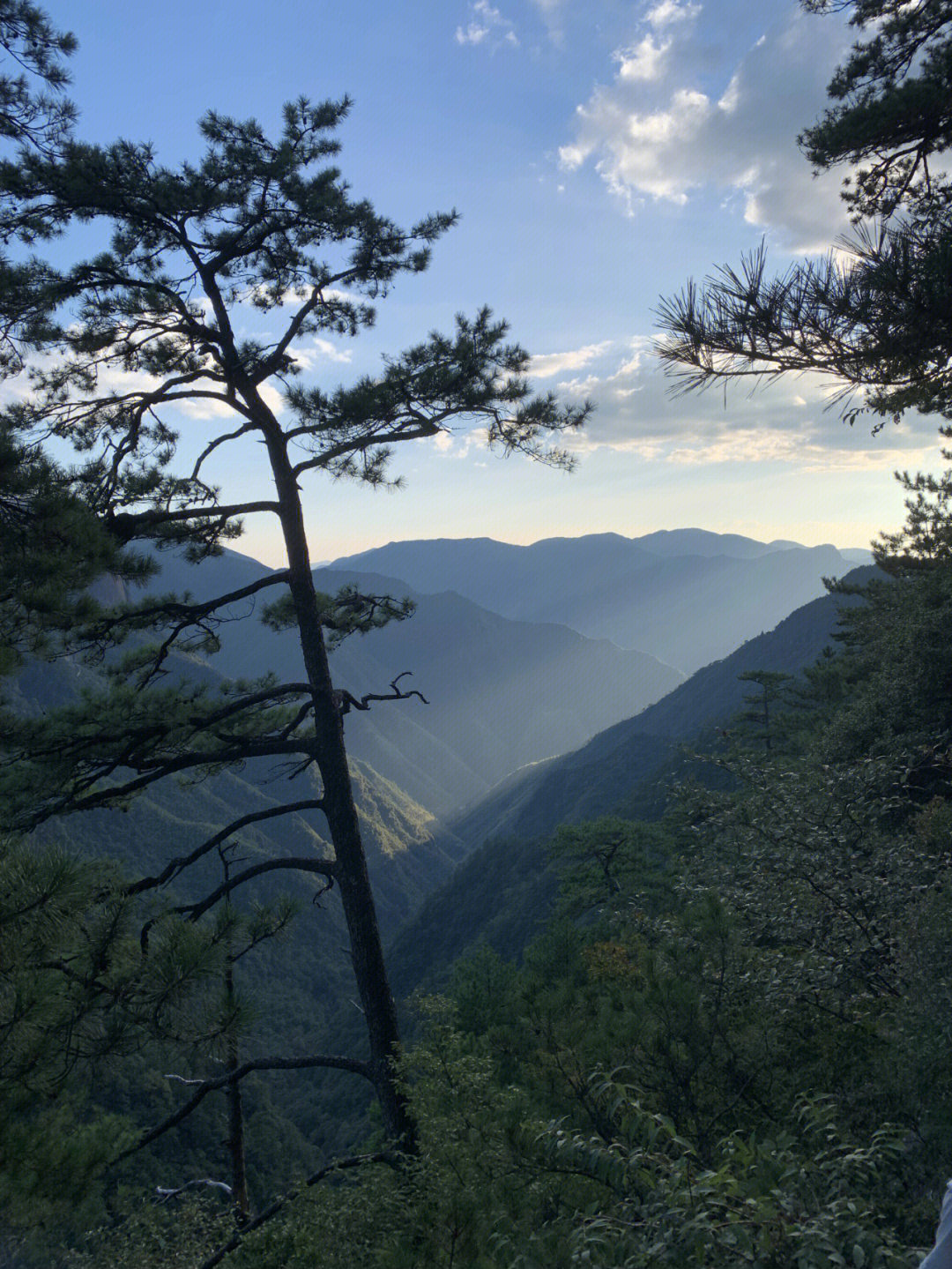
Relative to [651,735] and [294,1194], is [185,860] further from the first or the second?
[651,735]

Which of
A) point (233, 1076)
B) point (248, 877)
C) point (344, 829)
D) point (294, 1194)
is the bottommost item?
point (294, 1194)

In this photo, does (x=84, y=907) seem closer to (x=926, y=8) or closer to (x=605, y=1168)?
(x=605, y=1168)

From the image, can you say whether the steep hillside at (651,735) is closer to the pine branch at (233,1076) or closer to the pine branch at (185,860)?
the pine branch at (233,1076)

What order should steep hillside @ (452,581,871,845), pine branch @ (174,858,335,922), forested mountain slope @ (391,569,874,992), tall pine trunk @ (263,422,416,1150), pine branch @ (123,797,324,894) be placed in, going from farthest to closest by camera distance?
steep hillside @ (452,581,871,845)
forested mountain slope @ (391,569,874,992)
tall pine trunk @ (263,422,416,1150)
pine branch @ (174,858,335,922)
pine branch @ (123,797,324,894)

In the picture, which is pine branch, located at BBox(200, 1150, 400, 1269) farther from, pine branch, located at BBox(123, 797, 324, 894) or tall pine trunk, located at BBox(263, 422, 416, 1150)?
pine branch, located at BBox(123, 797, 324, 894)

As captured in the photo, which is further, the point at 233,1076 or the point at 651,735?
the point at 651,735

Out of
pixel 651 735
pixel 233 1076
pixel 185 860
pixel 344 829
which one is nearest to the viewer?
pixel 233 1076

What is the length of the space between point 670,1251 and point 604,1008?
3.49 m

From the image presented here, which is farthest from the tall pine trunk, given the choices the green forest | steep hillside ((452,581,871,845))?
steep hillside ((452,581,871,845))

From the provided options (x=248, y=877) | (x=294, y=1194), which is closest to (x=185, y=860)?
(x=248, y=877)

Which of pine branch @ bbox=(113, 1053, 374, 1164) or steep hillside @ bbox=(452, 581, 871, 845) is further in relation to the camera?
steep hillside @ bbox=(452, 581, 871, 845)

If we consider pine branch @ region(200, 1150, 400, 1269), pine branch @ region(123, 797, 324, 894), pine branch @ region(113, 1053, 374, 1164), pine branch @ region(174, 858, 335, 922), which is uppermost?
pine branch @ region(123, 797, 324, 894)

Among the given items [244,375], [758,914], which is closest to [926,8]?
[244,375]

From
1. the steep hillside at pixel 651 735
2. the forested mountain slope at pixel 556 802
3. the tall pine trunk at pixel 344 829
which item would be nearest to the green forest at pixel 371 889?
the tall pine trunk at pixel 344 829
